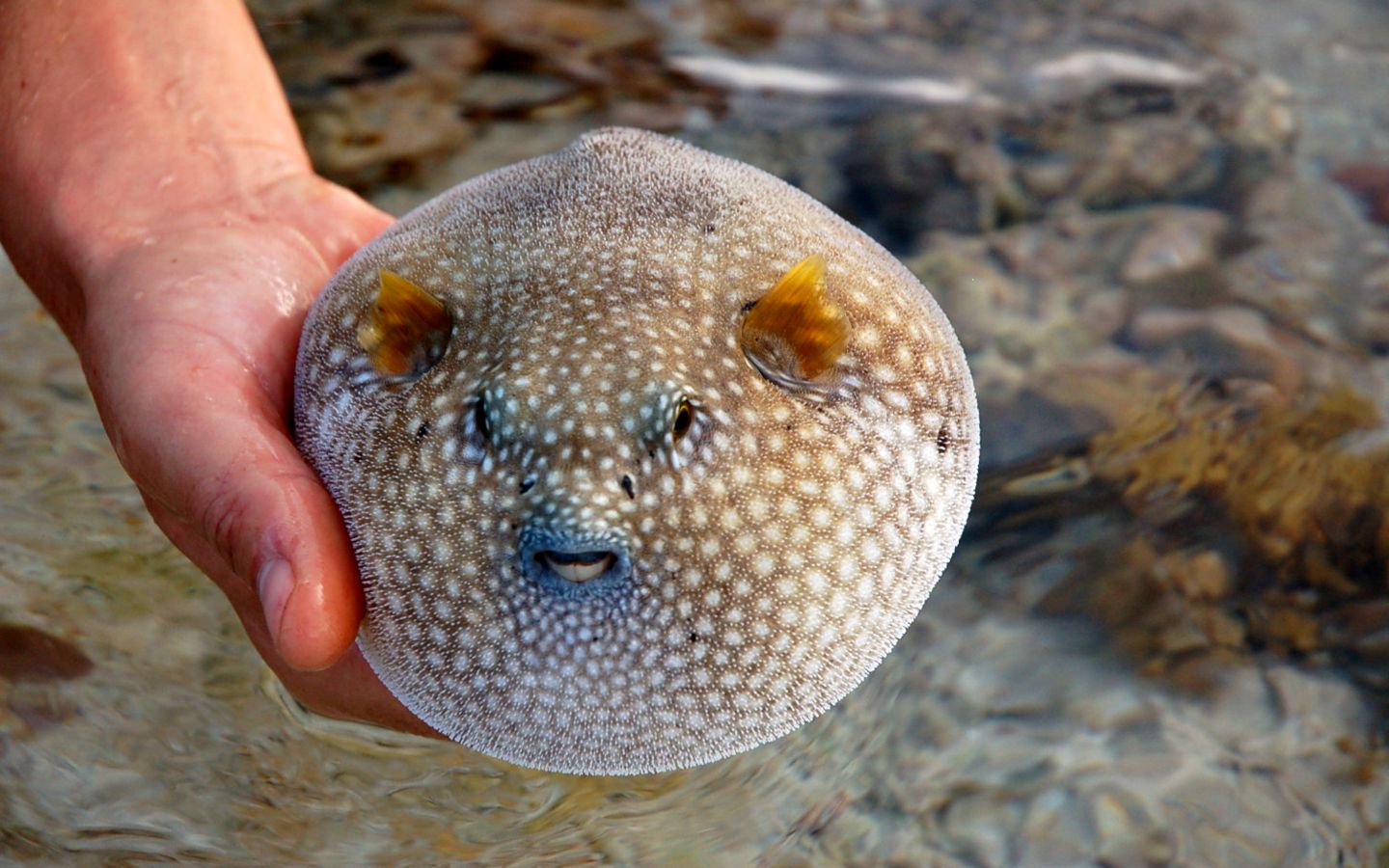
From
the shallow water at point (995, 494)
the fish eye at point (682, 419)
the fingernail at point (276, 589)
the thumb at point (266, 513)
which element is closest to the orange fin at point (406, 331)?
the thumb at point (266, 513)

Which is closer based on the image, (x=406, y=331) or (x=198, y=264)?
(x=406, y=331)

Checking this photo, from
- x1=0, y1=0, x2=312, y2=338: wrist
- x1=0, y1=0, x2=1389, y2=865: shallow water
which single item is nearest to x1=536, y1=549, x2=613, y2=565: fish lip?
x1=0, y1=0, x2=1389, y2=865: shallow water

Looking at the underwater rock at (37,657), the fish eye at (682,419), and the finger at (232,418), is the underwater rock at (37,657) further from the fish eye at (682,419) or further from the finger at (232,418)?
the fish eye at (682,419)

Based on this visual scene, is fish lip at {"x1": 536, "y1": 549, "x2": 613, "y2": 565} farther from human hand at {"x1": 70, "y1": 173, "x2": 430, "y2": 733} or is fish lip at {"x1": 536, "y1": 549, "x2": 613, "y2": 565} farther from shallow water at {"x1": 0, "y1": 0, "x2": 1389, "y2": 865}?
shallow water at {"x1": 0, "y1": 0, "x2": 1389, "y2": 865}

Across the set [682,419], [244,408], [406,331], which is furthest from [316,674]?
[682,419]

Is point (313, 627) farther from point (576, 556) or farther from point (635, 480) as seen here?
point (635, 480)

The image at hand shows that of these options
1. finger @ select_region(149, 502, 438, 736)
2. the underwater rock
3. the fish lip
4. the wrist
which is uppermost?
the wrist
